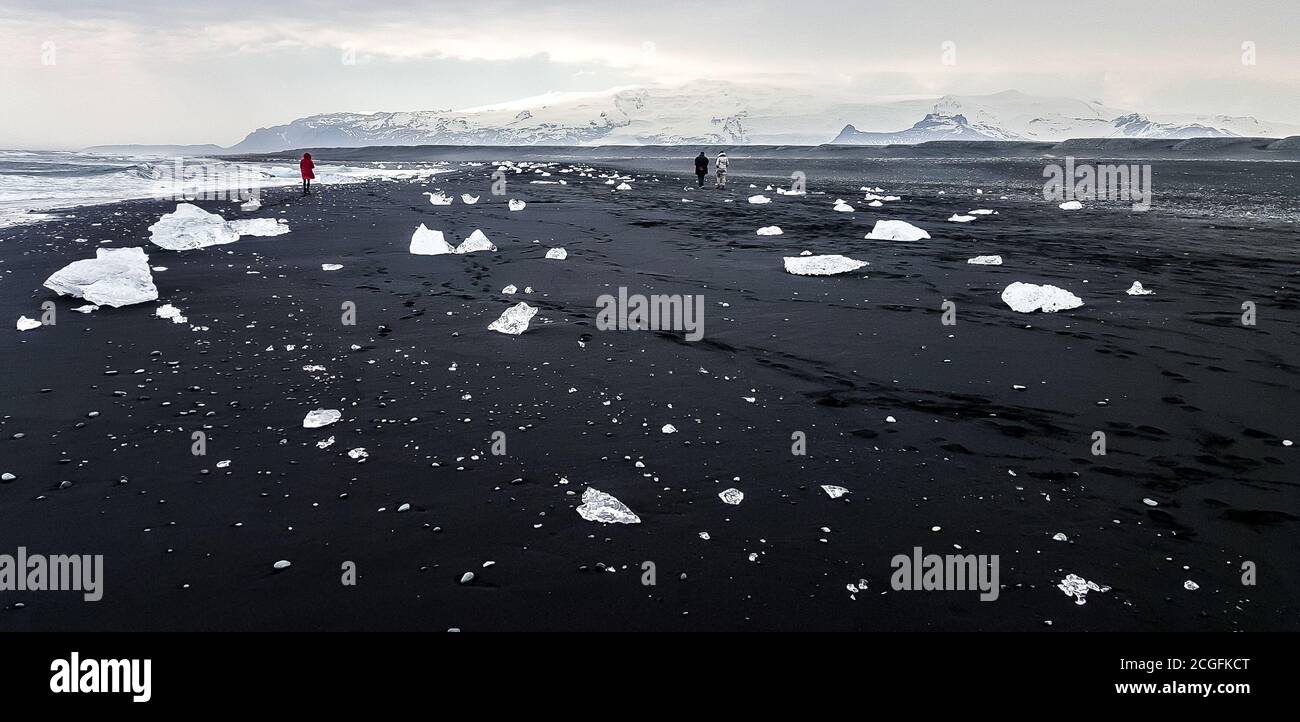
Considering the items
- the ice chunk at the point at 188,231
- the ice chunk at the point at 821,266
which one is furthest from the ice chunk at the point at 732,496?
the ice chunk at the point at 188,231

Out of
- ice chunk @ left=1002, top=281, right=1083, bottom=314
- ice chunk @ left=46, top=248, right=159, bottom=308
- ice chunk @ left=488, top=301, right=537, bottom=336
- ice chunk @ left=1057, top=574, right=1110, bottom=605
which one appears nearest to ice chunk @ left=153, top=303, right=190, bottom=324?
ice chunk @ left=46, top=248, right=159, bottom=308

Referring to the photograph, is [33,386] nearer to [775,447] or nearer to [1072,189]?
[775,447]

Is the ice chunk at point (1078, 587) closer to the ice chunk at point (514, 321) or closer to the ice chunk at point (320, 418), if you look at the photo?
the ice chunk at point (320, 418)

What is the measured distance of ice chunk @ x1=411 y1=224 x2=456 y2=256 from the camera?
14.7 meters

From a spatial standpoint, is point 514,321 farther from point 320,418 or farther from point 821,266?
point 821,266

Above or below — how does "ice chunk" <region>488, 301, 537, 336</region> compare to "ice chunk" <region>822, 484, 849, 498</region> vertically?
above

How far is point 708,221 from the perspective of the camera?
67.3ft

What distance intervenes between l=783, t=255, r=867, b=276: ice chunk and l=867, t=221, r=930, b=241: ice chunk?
4.12 metres

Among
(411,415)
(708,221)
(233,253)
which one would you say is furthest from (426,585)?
(708,221)

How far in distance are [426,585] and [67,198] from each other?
30.2 metres

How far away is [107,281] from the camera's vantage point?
33.0ft

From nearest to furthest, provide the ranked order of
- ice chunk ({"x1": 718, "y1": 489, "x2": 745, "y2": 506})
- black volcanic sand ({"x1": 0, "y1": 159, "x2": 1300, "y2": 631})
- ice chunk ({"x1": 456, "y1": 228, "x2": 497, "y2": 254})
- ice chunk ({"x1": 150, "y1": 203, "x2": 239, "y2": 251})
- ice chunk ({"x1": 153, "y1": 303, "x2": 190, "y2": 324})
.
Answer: black volcanic sand ({"x1": 0, "y1": 159, "x2": 1300, "y2": 631}), ice chunk ({"x1": 718, "y1": 489, "x2": 745, "y2": 506}), ice chunk ({"x1": 153, "y1": 303, "x2": 190, "y2": 324}), ice chunk ({"x1": 150, "y1": 203, "x2": 239, "y2": 251}), ice chunk ({"x1": 456, "y1": 228, "x2": 497, "y2": 254})

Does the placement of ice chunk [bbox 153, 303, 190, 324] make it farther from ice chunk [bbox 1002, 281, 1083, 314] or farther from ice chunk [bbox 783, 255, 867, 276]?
ice chunk [bbox 1002, 281, 1083, 314]

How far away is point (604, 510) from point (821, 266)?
904cm
